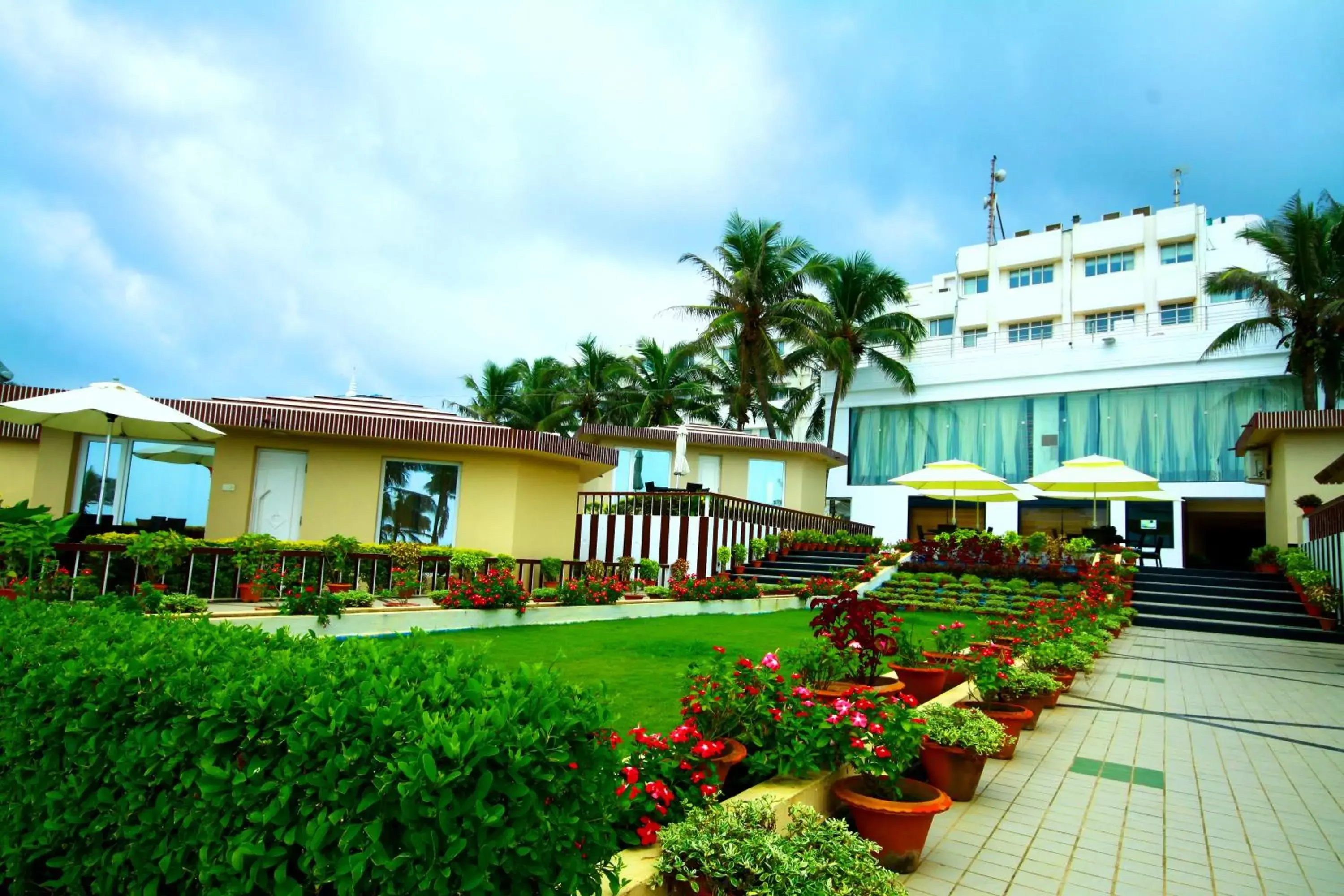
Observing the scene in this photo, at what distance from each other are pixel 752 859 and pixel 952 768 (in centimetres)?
220

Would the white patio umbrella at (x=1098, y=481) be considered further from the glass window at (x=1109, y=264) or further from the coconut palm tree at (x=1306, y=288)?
the glass window at (x=1109, y=264)

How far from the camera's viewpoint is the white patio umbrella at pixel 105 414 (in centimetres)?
941

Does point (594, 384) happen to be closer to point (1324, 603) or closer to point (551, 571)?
point (551, 571)

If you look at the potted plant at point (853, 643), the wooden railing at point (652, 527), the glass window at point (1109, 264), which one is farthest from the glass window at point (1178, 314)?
the potted plant at point (853, 643)

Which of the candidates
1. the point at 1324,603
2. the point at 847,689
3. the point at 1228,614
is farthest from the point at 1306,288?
the point at 847,689

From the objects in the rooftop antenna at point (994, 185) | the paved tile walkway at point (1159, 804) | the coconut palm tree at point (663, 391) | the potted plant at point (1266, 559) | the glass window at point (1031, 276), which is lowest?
the paved tile walkway at point (1159, 804)

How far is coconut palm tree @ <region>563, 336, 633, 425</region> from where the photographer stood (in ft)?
115

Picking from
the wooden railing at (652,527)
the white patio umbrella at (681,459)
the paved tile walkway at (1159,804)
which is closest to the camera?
the paved tile walkway at (1159,804)

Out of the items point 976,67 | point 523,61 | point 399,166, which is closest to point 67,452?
point 399,166

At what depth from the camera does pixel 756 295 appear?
29.6 metres

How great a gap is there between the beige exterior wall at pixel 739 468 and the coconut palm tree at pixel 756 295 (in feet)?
16.6

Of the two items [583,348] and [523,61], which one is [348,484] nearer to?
[523,61]

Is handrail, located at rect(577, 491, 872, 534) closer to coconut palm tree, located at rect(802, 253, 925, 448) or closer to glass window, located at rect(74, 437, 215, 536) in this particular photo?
glass window, located at rect(74, 437, 215, 536)

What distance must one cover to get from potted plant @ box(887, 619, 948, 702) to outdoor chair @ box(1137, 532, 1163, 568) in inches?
701
